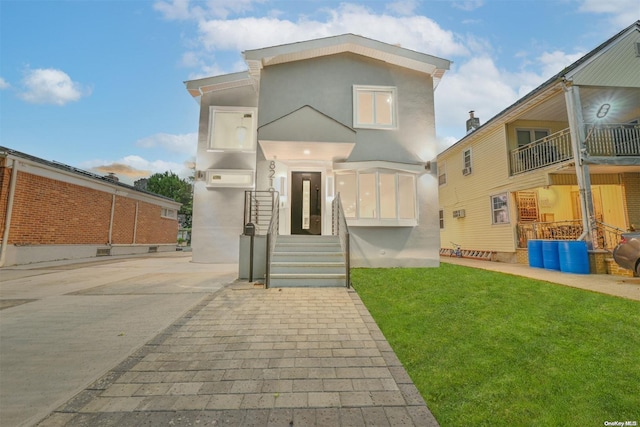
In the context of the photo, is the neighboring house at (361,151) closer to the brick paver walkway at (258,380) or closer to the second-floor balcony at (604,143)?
the brick paver walkway at (258,380)

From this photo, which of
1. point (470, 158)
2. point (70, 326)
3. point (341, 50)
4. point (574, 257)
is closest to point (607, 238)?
point (574, 257)

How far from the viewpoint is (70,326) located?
13.1 ft

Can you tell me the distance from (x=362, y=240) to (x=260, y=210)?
3.74 metres

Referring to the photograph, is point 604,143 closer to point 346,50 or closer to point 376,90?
point 376,90

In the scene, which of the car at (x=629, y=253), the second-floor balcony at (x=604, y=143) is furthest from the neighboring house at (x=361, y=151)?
the second-floor balcony at (x=604, y=143)

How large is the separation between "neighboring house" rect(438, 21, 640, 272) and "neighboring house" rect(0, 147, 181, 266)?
21.1 m

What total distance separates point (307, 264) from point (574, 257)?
29.8ft

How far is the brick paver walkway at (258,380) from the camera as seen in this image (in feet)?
6.77

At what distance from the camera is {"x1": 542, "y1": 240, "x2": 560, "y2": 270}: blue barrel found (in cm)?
970

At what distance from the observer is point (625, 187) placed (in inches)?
449

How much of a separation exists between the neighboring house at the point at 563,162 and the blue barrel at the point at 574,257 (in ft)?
1.12

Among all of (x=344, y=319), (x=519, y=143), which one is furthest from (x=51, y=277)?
(x=519, y=143)

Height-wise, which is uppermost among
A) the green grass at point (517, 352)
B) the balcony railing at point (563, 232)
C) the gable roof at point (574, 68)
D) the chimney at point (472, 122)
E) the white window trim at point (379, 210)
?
the chimney at point (472, 122)

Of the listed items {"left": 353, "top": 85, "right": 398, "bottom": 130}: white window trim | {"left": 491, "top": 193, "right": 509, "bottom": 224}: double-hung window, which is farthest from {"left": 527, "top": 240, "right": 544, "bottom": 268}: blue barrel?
{"left": 353, "top": 85, "right": 398, "bottom": 130}: white window trim
